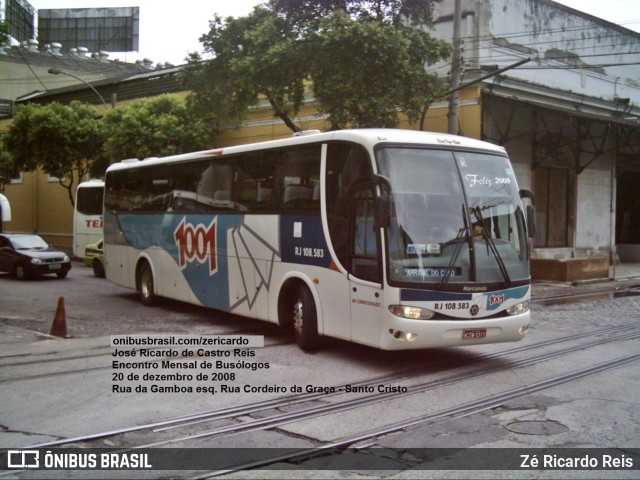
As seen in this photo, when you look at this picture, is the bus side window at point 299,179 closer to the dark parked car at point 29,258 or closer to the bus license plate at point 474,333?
the bus license plate at point 474,333

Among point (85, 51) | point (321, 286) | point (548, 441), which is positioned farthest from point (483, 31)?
point (85, 51)

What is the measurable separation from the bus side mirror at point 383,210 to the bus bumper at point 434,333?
1.13 metres

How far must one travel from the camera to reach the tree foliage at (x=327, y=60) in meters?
19.5

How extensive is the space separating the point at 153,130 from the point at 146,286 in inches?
605

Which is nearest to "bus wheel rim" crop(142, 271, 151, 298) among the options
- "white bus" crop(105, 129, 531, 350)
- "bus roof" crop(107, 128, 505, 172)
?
"white bus" crop(105, 129, 531, 350)

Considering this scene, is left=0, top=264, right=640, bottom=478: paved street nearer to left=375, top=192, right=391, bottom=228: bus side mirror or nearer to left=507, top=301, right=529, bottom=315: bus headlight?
left=507, top=301, right=529, bottom=315: bus headlight

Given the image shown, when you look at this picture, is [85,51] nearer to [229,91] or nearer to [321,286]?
[229,91]

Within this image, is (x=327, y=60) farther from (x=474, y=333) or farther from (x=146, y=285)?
(x=474, y=333)

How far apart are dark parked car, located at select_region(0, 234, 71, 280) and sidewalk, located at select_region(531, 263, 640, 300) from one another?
14917 mm

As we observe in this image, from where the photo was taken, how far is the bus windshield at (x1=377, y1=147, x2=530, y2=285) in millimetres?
9172

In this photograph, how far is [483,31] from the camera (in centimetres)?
2708

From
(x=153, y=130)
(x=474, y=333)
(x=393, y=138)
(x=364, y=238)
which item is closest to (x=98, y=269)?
(x=153, y=130)

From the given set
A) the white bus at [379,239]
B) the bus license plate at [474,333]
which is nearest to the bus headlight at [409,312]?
the white bus at [379,239]

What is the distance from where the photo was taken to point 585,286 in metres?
24.0
